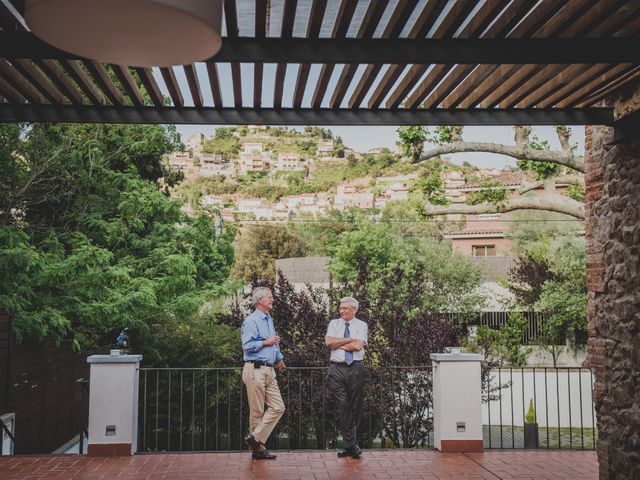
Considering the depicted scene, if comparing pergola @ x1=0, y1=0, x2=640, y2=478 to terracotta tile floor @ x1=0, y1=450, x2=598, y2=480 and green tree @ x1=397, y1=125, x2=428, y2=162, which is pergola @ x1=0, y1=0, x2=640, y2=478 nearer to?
terracotta tile floor @ x1=0, y1=450, x2=598, y2=480

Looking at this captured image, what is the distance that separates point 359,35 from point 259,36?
24.2 inches

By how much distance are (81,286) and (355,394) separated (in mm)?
6198

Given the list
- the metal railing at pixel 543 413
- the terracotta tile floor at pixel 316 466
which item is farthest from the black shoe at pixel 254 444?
the metal railing at pixel 543 413

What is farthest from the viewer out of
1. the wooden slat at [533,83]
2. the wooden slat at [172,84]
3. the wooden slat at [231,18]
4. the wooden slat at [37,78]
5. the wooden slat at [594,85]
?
the wooden slat at [594,85]

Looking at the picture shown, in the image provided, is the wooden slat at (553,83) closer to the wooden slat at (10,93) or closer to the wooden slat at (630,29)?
the wooden slat at (630,29)

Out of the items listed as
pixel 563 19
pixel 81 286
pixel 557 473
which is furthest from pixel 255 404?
pixel 81 286

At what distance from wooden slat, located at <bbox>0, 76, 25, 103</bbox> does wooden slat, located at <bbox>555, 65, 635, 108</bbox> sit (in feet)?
14.2

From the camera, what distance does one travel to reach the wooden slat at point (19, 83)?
485 cm

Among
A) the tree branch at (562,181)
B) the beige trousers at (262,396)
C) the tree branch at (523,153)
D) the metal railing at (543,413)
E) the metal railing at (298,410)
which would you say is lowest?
the metal railing at (543,413)

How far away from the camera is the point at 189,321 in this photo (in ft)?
43.9

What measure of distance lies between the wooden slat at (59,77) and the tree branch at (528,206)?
11349mm

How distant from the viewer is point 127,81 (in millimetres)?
5039

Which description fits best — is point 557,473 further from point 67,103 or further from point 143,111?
point 67,103

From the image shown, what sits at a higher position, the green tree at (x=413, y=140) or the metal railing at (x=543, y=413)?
the green tree at (x=413, y=140)
